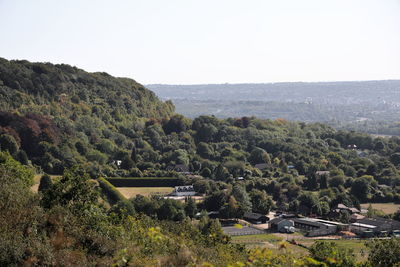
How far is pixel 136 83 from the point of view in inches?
3317

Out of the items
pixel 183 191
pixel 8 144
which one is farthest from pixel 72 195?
pixel 8 144

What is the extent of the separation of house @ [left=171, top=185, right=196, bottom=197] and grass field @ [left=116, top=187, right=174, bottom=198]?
764 mm

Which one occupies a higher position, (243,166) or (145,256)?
(145,256)

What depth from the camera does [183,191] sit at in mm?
47906

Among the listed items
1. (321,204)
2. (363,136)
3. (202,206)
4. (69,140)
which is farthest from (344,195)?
(363,136)

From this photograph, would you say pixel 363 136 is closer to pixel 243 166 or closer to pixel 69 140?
pixel 243 166

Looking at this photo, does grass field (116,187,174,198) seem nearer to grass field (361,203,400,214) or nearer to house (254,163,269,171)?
house (254,163,269,171)

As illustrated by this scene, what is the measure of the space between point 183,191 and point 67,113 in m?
21.4

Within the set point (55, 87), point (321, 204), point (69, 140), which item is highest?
point (55, 87)

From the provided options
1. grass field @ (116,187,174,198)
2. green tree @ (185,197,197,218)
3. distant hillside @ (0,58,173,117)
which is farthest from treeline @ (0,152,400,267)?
distant hillside @ (0,58,173,117)

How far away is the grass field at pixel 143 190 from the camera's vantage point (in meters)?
45.5

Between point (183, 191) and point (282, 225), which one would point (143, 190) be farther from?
point (282, 225)

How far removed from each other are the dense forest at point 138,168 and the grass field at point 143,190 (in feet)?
7.49

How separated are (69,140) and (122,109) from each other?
19.3m
